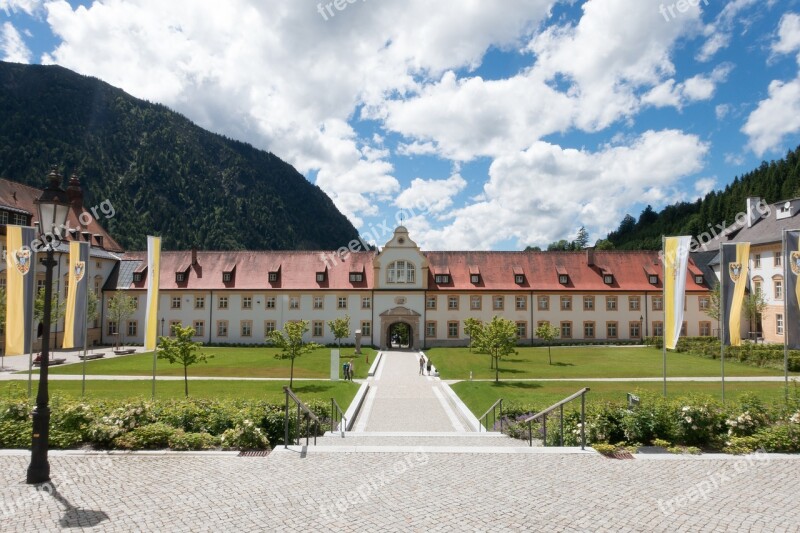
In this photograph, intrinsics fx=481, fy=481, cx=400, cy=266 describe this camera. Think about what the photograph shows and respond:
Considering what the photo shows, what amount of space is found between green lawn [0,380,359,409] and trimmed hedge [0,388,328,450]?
8.84 metres

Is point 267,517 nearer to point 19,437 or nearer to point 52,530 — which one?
point 52,530

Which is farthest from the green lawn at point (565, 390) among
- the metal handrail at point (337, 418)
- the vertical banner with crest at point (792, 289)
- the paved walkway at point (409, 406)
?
the metal handrail at point (337, 418)

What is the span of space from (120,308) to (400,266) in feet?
89.4

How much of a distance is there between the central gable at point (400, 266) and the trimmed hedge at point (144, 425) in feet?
117

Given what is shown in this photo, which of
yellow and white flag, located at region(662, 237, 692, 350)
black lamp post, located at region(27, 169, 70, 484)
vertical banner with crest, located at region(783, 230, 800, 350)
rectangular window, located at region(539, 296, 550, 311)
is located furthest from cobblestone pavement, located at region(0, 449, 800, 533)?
rectangular window, located at region(539, 296, 550, 311)

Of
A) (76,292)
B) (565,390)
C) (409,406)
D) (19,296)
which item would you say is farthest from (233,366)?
(565,390)

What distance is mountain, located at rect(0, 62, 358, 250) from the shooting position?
131 metres

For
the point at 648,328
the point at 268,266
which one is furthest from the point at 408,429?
the point at 648,328

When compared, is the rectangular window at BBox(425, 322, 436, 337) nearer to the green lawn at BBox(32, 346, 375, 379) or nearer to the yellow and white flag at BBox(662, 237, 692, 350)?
the green lawn at BBox(32, 346, 375, 379)

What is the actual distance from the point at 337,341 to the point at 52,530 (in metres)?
41.1

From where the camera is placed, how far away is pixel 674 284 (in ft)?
63.6

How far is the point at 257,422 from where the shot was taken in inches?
481

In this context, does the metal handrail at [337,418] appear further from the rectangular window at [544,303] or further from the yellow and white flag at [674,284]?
the rectangular window at [544,303]

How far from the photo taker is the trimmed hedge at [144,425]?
11258 millimetres
